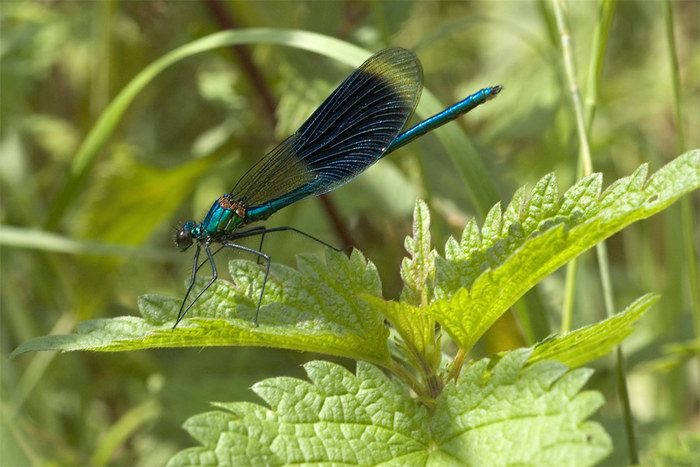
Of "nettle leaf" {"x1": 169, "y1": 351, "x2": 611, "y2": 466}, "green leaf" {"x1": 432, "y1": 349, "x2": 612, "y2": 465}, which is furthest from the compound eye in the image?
"green leaf" {"x1": 432, "y1": 349, "x2": 612, "y2": 465}

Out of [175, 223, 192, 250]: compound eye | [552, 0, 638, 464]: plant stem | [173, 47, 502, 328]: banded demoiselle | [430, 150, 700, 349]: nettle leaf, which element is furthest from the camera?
[175, 223, 192, 250]: compound eye

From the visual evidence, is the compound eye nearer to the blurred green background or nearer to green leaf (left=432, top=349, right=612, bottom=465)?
the blurred green background

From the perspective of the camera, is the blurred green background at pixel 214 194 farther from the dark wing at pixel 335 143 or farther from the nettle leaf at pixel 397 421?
the nettle leaf at pixel 397 421

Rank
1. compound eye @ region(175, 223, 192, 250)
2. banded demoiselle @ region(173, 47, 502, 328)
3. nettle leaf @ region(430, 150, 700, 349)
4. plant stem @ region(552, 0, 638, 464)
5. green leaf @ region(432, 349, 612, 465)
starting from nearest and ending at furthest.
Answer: green leaf @ region(432, 349, 612, 465) < nettle leaf @ region(430, 150, 700, 349) < plant stem @ region(552, 0, 638, 464) < banded demoiselle @ region(173, 47, 502, 328) < compound eye @ region(175, 223, 192, 250)

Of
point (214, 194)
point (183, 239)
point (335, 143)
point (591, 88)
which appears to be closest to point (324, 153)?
point (335, 143)

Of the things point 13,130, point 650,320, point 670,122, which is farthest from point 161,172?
point 670,122

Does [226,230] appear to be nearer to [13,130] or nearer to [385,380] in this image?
[385,380]

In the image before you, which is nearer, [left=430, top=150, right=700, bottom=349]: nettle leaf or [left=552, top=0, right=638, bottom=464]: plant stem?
[left=430, top=150, right=700, bottom=349]: nettle leaf

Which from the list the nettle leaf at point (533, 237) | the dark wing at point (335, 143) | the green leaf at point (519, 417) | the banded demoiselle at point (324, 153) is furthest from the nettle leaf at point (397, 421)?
the dark wing at point (335, 143)
